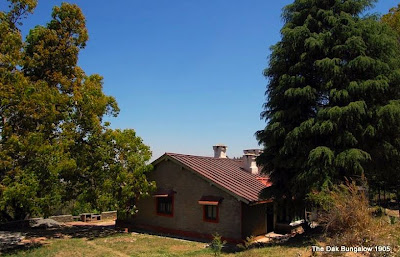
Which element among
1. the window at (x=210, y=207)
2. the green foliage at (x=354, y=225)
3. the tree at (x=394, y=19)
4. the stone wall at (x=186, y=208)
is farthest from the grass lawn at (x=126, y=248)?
the tree at (x=394, y=19)

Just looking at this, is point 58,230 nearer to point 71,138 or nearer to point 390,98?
point 71,138

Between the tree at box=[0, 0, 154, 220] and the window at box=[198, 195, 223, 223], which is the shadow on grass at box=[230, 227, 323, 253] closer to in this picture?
the window at box=[198, 195, 223, 223]

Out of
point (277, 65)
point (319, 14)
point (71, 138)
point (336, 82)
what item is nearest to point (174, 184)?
point (71, 138)

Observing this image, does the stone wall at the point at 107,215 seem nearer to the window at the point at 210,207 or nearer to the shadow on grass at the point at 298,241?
the window at the point at 210,207

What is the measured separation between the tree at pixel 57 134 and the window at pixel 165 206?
4.04 feet

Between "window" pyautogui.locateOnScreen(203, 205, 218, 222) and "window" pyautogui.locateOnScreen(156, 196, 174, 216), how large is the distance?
2613 mm

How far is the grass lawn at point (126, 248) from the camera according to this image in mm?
14266

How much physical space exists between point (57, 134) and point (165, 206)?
7.82 meters

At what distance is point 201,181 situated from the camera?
Answer: 61.1 ft

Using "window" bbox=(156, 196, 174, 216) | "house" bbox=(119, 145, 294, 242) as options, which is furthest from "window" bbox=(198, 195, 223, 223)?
"window" bbox=(156, 196, 174, 216)

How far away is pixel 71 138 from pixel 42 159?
2783 millimetres

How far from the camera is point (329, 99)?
13.9m

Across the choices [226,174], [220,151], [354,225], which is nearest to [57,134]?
[226,174]

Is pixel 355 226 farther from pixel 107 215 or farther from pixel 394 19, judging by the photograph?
pixel 107 215
